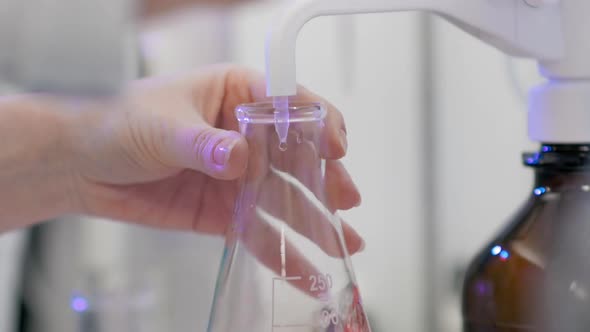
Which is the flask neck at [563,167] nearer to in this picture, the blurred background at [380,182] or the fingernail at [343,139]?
the fingernail at [343,139]

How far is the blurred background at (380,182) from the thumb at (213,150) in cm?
38

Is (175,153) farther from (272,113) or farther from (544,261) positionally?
(544,261)

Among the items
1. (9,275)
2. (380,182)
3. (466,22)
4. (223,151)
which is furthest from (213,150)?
(9,275)

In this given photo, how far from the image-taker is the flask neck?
377 millimetres

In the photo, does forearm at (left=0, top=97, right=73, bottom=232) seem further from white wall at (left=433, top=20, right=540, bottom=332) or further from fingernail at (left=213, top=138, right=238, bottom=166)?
white wall at (left=433, top=20, right=540, bottom=332)

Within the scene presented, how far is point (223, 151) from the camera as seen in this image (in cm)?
33

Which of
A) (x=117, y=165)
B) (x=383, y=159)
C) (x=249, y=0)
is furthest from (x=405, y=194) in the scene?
(x=117, y=165)

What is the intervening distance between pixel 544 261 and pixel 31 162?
332 mm

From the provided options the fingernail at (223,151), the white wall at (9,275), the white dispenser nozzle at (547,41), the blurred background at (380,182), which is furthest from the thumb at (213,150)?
the white wall at (9,275)

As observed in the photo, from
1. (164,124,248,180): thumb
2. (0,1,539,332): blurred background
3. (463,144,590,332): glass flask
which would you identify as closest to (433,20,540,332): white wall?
(0,1,539,332): blurred background

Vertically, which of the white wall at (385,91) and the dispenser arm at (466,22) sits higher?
the dispenser arm at (466,22)

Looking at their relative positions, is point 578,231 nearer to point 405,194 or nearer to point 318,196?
point 318,196

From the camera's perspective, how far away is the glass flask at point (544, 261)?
1.19 ft

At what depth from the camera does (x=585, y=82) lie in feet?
1.22
